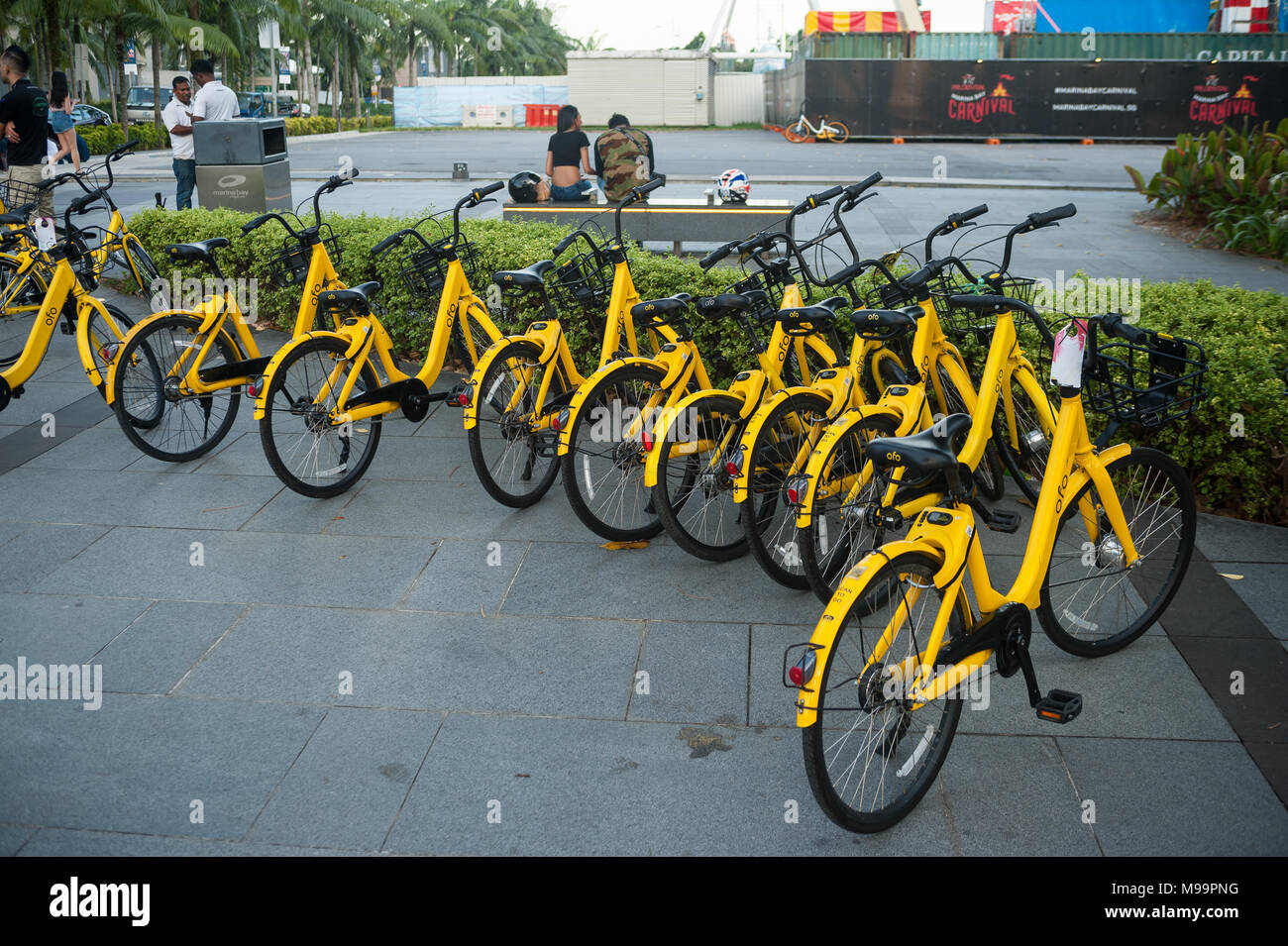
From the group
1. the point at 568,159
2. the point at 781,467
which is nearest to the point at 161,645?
the point at 781,467

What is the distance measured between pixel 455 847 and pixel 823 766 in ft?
3.37

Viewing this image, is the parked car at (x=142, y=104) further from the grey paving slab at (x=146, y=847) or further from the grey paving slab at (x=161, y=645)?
the grey paving slab at (x=146, y=847)

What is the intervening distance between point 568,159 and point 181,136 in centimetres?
432

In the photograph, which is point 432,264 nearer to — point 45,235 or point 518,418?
point 518,418

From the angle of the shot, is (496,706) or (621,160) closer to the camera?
(496,706)

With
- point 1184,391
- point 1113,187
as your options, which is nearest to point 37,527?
point 1184,391

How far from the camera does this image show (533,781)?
10.7 ft

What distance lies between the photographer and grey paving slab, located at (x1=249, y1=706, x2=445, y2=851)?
3.04 meters

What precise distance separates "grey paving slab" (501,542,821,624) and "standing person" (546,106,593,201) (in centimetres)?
623

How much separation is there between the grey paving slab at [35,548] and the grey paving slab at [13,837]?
1.65m

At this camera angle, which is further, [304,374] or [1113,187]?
[1113,187]

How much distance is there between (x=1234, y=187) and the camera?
12602 mm

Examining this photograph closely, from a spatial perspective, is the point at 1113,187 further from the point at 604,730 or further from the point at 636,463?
the point at 604,730

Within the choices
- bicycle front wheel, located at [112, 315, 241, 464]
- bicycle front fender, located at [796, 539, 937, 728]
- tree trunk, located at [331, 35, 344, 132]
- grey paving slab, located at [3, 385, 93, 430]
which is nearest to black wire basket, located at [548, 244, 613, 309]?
bicycle front wheel, located at [112, 315, 241, 464]
